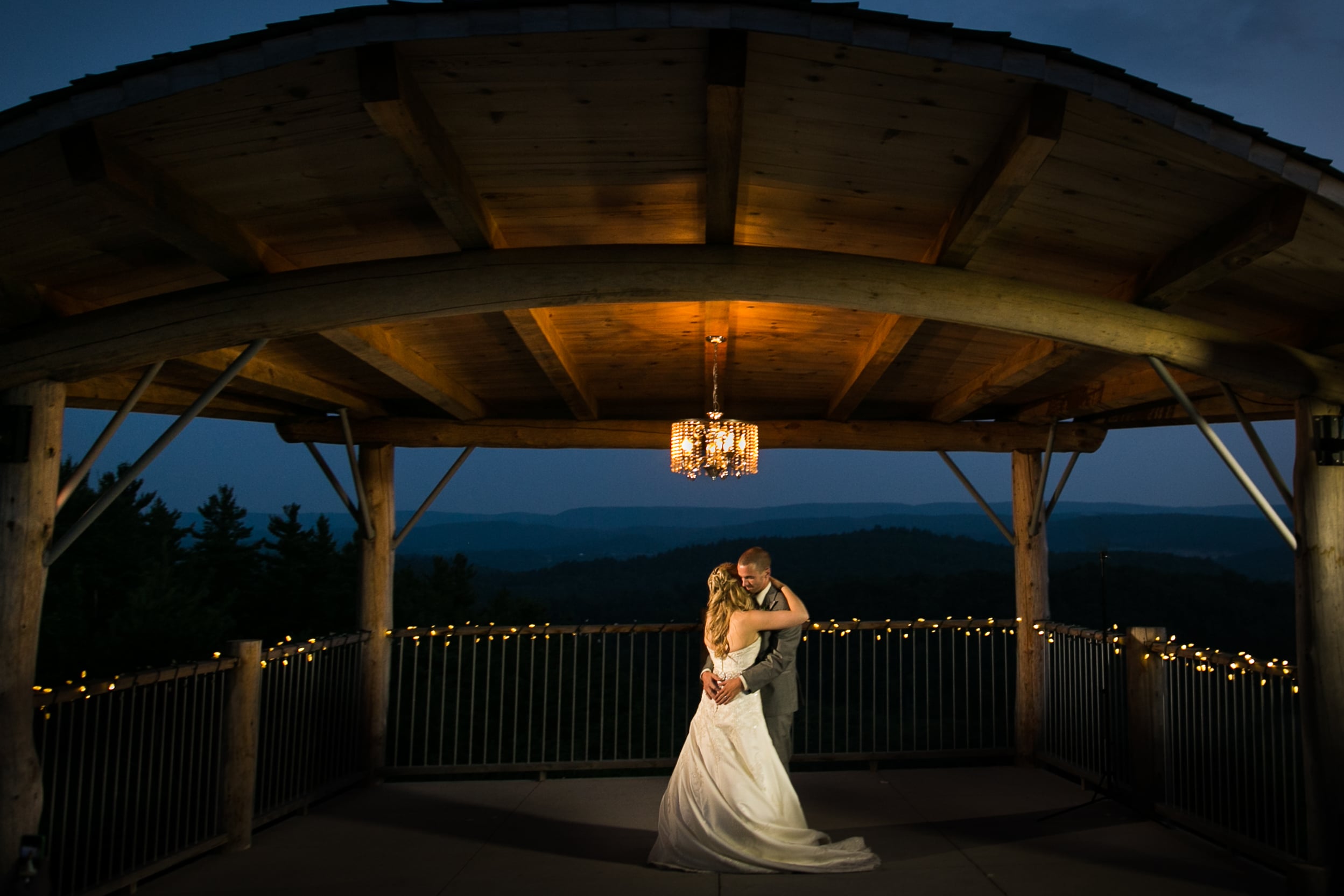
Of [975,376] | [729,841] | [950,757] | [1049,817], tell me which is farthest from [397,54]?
[950,757]

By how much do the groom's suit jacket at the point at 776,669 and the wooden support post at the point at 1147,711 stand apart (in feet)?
7.14

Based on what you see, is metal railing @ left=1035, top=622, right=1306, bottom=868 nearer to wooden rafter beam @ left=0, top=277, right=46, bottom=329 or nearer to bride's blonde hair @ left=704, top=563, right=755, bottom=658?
bride's blonde hair @ left=704, top=563, right=755, bottom=658

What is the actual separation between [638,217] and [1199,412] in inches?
166

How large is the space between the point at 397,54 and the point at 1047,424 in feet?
21.2

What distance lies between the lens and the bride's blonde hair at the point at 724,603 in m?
5.17

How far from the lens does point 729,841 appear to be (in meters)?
4.93

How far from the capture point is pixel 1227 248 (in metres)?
3.90

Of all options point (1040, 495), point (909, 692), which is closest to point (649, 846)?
point (1040, 495)

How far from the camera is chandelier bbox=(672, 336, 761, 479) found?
6.32 metres

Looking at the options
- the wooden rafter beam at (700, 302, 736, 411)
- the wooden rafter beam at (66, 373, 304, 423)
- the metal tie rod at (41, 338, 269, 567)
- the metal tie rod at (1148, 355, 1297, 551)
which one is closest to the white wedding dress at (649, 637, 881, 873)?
the wooden rafter beam at (700, 302, 736, 411)

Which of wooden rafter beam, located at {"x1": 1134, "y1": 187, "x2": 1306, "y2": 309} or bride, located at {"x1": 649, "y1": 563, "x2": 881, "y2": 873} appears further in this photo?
bride, located at {"x1": 649, "y1": 563, "x2": 881, "y2": 873}

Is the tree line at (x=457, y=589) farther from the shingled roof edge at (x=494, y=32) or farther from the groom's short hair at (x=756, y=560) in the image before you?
the shingled roof edge at (x=494, y=32)

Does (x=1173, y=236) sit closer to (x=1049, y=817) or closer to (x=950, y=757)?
(x=1049, y=817)

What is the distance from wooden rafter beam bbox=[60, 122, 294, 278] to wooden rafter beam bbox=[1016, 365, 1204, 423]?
16.2ft
